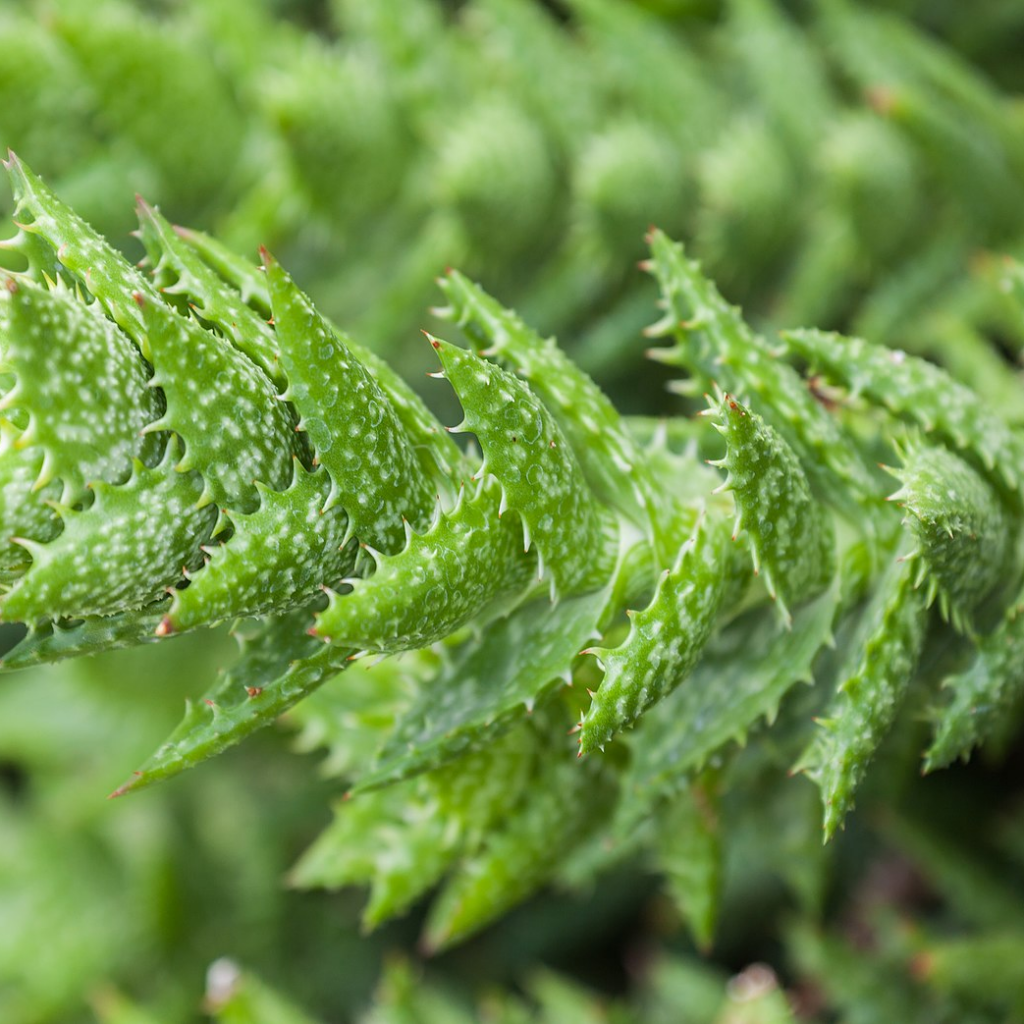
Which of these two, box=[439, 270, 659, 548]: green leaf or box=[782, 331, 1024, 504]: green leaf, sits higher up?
box=[782, 331, 1024, 504]: green leaf

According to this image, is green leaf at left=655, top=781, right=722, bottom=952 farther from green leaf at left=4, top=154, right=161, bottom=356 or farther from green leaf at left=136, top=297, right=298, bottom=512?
green leaf at left=4, top=154, right=161, bottom=356

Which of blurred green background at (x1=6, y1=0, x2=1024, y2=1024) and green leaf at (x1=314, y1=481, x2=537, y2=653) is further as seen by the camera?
blurred green background at (x1=6, y1=0, x2=1024, y2=1024)

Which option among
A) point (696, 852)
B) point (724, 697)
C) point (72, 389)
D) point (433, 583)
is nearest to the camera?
point (72, 389)

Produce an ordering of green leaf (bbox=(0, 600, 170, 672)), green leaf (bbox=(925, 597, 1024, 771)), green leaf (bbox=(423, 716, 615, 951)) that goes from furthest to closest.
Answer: green leaf (bbox=(423, 716, 615, 951)) → green leaf (bbox=(925, 597, 1024, 771)) → green leaf (bbox=(0, 600, 170, 672))

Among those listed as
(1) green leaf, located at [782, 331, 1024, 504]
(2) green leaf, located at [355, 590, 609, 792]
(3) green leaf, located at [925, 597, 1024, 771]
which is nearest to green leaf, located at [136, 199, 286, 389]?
(2) green leaf, located at [355, 590, 609, 792]

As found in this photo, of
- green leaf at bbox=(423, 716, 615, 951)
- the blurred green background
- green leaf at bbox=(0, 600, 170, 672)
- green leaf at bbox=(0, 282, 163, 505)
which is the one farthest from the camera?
the blurred green background

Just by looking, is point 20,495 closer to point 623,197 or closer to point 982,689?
point 982,689

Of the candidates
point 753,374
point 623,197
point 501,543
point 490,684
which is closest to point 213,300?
point 501,543

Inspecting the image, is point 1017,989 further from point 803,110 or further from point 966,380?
point 803,110
